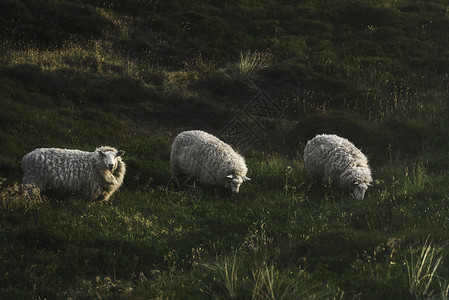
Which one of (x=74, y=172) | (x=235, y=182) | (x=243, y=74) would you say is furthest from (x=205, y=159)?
(x=243, y=74)

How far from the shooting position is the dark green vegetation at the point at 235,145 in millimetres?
5457

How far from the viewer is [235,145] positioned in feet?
38.9

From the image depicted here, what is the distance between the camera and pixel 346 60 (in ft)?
54.3

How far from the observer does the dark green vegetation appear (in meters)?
5.46

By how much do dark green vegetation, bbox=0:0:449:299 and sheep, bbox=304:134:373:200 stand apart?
0.97ft

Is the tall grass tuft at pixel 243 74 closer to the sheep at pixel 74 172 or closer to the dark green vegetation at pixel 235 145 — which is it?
the dark green vegetation at pixel 235 145

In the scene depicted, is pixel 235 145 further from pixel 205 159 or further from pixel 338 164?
pixel 338 164

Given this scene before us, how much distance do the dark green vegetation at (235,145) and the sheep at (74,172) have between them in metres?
0.30

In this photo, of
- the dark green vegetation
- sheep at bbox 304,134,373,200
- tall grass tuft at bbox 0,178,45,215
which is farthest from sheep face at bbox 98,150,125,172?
sheep at bbox 304,134,373,200

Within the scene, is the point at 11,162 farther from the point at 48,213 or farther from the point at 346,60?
the point at 346,60

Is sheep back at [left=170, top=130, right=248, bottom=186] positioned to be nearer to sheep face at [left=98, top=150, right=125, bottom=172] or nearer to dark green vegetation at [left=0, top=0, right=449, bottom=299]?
dark green vegetation at [left=0, top=0, right=449, bottom=299]

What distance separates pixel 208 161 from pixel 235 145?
319cm

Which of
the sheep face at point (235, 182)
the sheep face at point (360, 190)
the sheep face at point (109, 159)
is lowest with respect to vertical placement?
the sheep face at point (235, 182)

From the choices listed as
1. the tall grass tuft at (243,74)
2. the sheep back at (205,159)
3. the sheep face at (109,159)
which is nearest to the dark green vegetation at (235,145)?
the tall grass tuft at (243,74)
